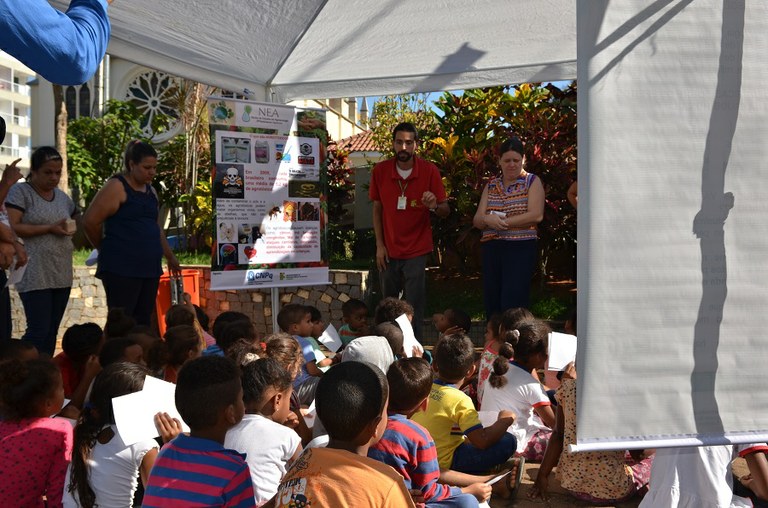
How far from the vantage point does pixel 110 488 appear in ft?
10.0

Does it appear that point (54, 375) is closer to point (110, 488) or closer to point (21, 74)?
point (110, 488)

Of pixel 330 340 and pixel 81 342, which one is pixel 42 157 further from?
pixel 330 340

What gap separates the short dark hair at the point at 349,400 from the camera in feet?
7.73

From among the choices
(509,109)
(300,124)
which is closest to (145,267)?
(300,124)

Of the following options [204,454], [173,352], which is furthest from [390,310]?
[204,454]

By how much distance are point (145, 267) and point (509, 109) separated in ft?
15.9

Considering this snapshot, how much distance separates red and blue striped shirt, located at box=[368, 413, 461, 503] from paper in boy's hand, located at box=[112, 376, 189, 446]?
29.9 inches

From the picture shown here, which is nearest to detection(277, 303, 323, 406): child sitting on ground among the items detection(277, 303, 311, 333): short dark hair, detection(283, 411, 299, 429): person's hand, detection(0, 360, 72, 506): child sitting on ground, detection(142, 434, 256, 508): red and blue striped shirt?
detection(277, 303, 311, 333): short dark hair

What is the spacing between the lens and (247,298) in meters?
8.77

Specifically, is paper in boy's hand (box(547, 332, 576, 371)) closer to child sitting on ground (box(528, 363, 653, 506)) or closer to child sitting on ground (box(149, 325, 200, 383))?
child sitting on ground (box(528, 363, 653, 506))

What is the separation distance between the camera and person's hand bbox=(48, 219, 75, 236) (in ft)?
18.1

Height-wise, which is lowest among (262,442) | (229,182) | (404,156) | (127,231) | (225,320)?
(262,442)

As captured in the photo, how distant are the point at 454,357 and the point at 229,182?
2.86m

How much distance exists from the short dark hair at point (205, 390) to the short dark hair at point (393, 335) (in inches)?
75.5
